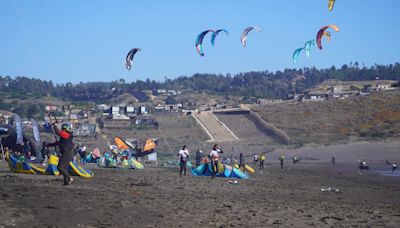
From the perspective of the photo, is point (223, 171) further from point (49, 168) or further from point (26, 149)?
point (26, 149)

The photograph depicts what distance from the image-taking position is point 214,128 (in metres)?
55.4

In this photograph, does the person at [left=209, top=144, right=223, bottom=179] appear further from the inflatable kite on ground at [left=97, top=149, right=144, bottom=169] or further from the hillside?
the hillside

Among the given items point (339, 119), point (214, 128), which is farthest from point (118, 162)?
point (214, 128)

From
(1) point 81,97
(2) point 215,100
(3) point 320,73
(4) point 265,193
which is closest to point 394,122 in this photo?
(4) point 265,193

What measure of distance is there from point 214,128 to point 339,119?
10.9 m

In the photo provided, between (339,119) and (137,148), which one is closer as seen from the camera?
(137,148)

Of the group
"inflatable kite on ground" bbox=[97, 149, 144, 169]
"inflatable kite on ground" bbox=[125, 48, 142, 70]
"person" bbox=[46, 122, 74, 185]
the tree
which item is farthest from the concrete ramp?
the tree

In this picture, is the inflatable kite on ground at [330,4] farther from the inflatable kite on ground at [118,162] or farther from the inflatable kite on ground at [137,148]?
the inflatable kite on ground at [137,148]

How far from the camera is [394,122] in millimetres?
44031

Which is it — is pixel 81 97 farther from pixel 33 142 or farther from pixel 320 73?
pixel 33 142

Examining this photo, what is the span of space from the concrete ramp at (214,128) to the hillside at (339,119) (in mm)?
3789

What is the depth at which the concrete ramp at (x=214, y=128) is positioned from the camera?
1986 inches

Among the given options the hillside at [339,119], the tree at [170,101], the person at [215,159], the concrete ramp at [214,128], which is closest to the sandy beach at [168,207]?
the person at [215,159]

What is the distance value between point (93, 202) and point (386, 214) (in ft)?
13.0
